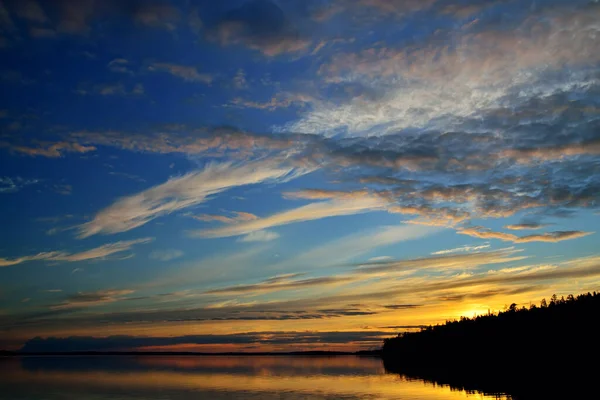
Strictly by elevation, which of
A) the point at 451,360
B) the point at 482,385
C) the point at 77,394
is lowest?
the point at 451,360

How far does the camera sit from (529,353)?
11656cm

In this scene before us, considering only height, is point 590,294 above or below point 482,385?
above

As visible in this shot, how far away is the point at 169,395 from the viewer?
6181 cm

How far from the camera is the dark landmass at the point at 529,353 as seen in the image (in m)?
67.2

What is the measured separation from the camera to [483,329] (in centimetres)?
15512

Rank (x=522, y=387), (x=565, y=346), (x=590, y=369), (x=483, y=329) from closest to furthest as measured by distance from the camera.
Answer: (x=522, y=387) < (x=590, y=369) < (x=565, y=346) < (x=483, y=329)

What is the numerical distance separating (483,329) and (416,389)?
9703 centimetres

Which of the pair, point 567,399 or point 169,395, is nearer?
point 567,399

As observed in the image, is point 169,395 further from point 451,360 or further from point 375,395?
point 451,360

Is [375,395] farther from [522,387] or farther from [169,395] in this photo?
[169,395]

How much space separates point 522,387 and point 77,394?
178ft

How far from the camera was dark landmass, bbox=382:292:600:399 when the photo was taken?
2645 inches

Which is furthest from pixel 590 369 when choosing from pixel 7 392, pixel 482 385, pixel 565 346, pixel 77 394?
pixel 7 392

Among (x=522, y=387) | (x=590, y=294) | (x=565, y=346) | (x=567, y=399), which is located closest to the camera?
(x=567, y=399)
